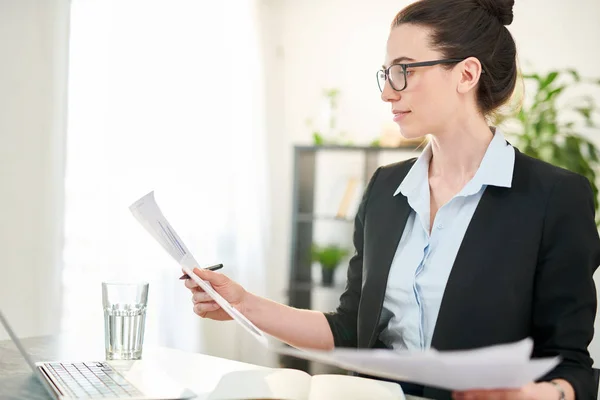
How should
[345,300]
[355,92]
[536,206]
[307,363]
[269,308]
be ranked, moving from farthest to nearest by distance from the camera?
[355,92]
[307,363]
[345,300]
[269,308]
[536,206]

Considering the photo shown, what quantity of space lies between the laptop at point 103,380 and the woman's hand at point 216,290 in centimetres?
21

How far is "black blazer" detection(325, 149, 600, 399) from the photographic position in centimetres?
138

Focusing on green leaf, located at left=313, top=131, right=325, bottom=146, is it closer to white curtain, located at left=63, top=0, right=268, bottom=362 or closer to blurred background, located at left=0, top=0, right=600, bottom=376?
blurred background, located at left=0, top=0, right=600, bottom=376

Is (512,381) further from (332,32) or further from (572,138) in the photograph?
(332,32)

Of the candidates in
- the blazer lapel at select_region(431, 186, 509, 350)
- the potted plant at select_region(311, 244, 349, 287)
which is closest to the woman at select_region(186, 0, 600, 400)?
the blazer lapel at select_region(431, 186, 509, 350)

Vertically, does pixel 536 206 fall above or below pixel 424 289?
above

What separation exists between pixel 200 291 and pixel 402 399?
56 centimetres

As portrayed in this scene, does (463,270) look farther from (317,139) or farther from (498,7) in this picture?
(317,139)

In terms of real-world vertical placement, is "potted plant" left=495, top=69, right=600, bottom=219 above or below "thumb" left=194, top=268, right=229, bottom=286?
above

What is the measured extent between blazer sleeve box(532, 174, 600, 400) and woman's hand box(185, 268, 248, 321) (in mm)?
626

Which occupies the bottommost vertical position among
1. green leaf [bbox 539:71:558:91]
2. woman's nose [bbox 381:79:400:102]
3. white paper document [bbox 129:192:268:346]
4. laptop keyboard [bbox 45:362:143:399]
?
laptop keyboard [bbox 45:362:143:399]

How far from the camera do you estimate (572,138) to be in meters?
3.76

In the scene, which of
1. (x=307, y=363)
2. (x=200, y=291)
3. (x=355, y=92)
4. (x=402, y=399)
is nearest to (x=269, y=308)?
(x=200, y=291)

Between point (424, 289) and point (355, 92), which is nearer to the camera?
point (424, 289)
